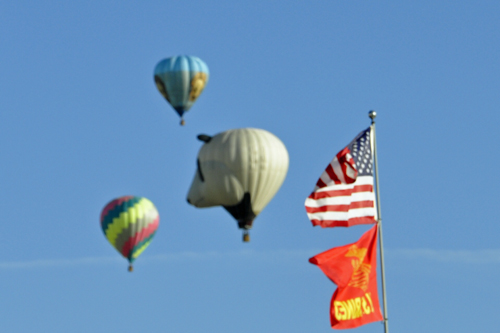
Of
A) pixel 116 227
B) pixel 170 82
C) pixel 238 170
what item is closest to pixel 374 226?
pixel 238 170

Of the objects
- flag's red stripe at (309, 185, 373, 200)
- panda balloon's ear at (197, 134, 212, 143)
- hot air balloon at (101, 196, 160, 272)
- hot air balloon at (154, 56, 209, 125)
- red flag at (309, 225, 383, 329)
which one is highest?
hot air balloon at (154, 56, 209, 125)

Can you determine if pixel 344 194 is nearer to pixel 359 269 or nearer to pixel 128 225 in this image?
pixel 359 269

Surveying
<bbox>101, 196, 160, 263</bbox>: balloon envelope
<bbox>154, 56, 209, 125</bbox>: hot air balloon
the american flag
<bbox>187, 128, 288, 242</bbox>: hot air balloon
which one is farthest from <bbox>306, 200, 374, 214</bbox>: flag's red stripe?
<bbox>101, 196, 160, 263</bbox>: balloon envelope

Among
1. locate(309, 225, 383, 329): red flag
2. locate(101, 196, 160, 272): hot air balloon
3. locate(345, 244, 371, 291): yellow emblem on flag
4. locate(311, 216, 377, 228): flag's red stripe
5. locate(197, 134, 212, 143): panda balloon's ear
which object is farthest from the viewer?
locate(101, 196, 160, 272): hot air balloon

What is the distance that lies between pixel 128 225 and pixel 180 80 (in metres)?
10.7

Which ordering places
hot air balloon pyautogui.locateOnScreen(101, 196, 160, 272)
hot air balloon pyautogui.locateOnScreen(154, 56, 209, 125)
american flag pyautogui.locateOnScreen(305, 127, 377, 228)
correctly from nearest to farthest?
1. american flag pyautogui.locateOnScreen(305, 127, 377, 228)
2. hot air balloon pyautogui.locateOnScreen(154, 56, 209, 125)
3. hot air balloon pyautogui.locateOnScreen(101, 196, 160, 272)

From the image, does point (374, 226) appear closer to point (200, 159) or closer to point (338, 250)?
point (338, 250)

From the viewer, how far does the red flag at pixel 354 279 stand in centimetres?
5459

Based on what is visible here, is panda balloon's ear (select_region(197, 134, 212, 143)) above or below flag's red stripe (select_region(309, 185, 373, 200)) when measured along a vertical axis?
above

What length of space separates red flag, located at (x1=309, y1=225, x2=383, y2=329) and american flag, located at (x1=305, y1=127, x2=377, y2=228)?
98cm

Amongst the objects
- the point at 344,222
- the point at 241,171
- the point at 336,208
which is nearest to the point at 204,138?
the point at 241,171

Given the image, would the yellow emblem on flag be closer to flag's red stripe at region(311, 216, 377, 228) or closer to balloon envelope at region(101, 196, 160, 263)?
flag's red stripe at region(311, 216, 377, 228)

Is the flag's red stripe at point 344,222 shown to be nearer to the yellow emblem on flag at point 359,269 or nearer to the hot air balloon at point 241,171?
the yellow emblem on flag at point 359,269

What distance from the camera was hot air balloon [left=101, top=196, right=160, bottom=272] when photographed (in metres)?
86.0
